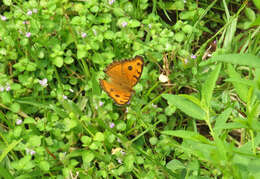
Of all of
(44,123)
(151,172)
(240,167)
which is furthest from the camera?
(44,123)

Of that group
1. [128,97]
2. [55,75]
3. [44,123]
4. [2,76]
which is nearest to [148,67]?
[128,97]

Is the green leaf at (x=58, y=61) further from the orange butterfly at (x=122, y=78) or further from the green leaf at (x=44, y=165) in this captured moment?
the green leaf at (x=44, y=165)

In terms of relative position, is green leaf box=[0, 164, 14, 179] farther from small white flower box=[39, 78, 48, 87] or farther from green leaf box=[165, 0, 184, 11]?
green leaf box=[165, 0, 184, 11]

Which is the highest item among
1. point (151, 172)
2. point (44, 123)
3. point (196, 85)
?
point (196, 85)

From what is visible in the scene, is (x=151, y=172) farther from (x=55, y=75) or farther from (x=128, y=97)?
(x=55, y=75)

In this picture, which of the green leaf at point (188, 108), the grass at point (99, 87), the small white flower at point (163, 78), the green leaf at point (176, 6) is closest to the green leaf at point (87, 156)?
the grass at point (99, 87)

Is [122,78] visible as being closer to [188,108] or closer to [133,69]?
[133,69]

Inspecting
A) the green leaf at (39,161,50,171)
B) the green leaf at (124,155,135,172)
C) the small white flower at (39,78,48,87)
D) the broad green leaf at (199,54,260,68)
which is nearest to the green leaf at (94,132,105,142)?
the green leaf at (124,155,135,172)

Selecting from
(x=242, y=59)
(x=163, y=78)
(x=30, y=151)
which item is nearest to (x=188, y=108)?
(x=242, y=59)
